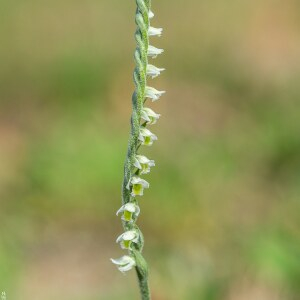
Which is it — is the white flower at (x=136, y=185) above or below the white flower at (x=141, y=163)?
below

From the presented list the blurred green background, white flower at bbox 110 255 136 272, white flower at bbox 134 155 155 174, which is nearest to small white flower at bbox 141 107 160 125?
white flower at bbox 134 155 155 174

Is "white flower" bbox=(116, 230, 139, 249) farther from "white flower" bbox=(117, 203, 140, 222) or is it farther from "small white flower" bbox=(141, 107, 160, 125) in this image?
"small white flower" bbox=(141, 107, 160, 125)

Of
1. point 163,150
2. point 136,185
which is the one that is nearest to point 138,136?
point 136,185

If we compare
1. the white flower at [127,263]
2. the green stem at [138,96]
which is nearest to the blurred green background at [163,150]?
the white flower at [127,263]

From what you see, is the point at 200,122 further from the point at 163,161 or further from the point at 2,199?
the point at 2,199

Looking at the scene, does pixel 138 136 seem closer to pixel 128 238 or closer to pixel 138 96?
pixel 138 96

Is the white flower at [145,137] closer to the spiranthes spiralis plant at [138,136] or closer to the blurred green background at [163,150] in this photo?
the spiranthes spiralis plant at [138,136]

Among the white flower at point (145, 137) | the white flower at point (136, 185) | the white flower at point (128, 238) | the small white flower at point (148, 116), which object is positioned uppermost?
the small white flower at point (148, 116)
